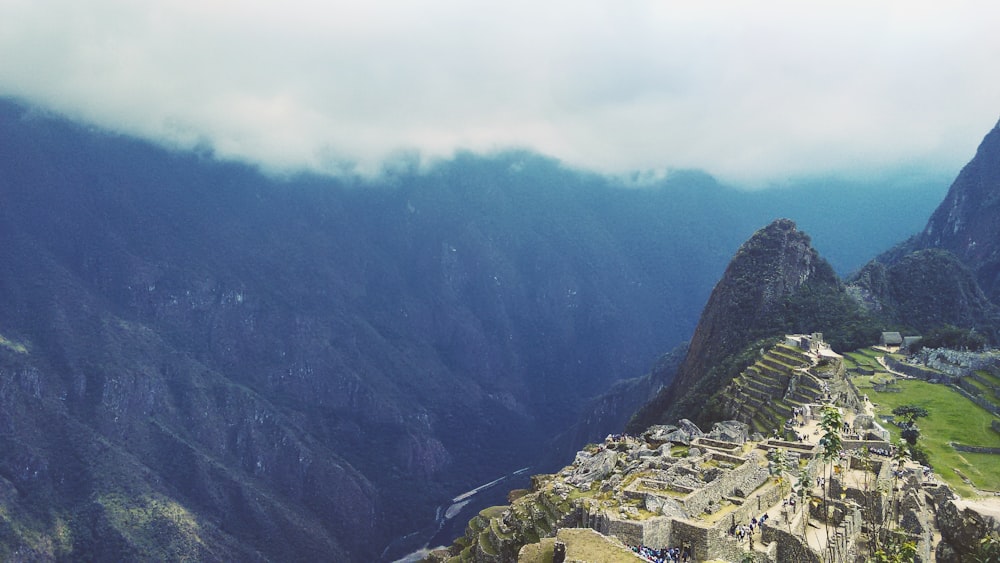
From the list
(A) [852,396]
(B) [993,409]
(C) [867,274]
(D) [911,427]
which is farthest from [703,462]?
(C) [867,274]

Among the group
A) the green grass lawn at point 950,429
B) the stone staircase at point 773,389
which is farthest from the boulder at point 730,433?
the green grass lawn at point 950,429

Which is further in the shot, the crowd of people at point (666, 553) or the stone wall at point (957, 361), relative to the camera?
the stone wall at point (957, 361)

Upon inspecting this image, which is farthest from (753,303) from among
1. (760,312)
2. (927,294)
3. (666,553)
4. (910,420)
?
(666,553)

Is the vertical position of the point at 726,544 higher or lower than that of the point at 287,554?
higher

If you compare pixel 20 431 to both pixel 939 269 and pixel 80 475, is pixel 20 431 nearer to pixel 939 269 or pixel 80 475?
pixel 80 475

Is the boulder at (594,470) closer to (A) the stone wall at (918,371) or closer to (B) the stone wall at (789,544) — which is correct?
(B) the stone wall at (789,544)

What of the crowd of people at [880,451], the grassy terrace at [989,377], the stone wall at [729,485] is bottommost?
the grassy terrace at [989,377]
